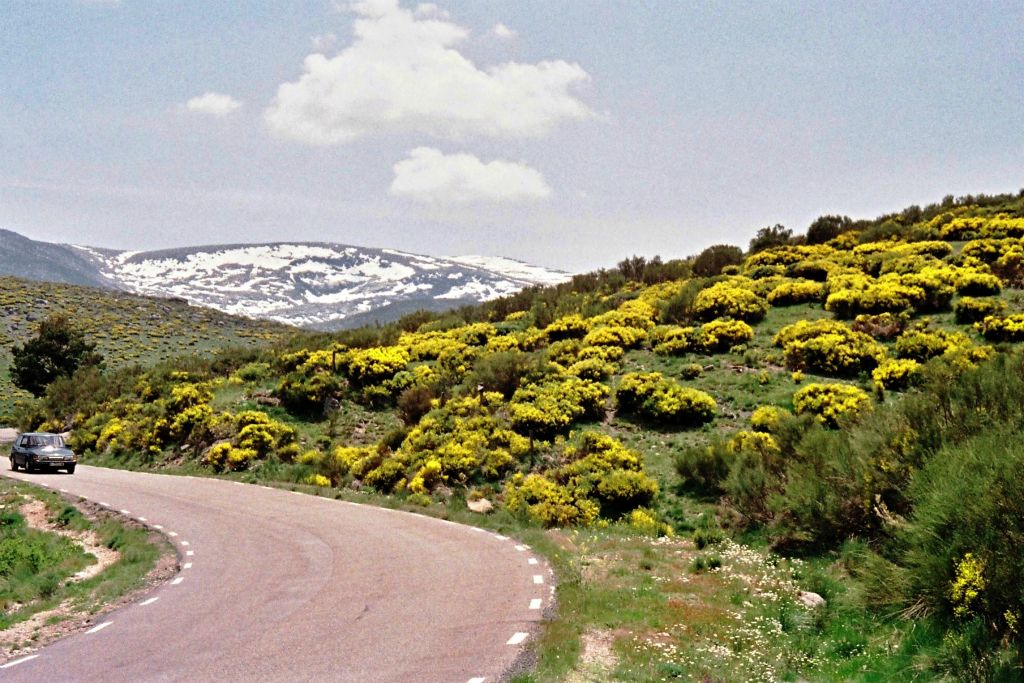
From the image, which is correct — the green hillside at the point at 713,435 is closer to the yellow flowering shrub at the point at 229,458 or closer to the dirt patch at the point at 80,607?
the yellow flowering shrub at the point at 229,458

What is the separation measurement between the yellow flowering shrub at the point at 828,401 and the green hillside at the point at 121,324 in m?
47.8

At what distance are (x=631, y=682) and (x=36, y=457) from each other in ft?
84.5

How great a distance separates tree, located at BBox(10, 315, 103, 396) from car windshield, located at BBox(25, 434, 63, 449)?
18.8 metres

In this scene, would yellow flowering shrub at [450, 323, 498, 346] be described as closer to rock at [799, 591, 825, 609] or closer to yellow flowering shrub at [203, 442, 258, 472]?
yellow flowering shrub at [203, 442, 258, 472]

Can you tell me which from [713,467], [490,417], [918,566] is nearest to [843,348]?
[713,467]

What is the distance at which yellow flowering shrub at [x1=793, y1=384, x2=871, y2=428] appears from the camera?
17.9m

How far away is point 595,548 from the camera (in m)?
12.2

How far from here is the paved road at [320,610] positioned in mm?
6602

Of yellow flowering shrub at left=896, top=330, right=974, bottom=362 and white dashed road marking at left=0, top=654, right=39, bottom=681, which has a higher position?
yellow flowering shrub at left=896, top=330, right=974, bottom=362

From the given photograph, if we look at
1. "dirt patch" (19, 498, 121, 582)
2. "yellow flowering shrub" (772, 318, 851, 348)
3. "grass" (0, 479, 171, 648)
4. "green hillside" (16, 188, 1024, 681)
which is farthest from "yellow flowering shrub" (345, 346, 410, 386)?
"yellow flowering shrub" (772, 318, 851, 348)

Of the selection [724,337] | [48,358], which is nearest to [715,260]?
[724,337]

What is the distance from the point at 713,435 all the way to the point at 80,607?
1619 centimetres

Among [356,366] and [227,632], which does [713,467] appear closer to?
[227,632]

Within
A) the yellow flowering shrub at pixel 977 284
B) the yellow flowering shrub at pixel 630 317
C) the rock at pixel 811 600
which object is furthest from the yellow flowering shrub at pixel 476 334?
the rock at pixel 811 600
